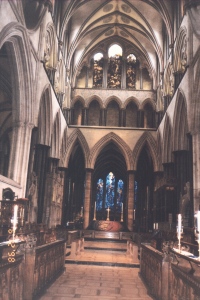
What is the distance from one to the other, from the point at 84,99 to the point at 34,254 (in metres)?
21.8

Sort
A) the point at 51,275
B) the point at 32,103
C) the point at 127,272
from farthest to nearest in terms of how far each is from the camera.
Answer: the point at 32,103, the point at 127,272, the point at 51,275

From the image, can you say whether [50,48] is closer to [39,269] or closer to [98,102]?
[98,102]

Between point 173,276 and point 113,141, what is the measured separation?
20.7 m

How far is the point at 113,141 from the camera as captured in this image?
1000 inches

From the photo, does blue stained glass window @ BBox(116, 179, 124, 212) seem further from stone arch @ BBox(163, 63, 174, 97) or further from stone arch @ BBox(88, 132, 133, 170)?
stone arch @ BBox(163, 63, 174, 97)

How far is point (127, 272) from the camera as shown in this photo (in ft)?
31.6

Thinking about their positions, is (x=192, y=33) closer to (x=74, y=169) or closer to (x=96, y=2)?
(x=96, y=2)

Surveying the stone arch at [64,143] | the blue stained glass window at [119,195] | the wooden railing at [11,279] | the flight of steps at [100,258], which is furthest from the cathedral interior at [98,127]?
the flight of steps at [100,258]

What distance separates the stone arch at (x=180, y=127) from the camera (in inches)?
702

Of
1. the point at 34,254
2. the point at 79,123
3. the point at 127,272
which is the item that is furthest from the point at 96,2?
the point at 34,254

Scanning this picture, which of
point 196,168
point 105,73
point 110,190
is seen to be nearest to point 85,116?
point 105,73

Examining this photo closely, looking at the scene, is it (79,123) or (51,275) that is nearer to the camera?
(51,275)

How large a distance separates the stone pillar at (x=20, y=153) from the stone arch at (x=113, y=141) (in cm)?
1132

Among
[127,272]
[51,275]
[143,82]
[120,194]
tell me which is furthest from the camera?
[120,194]
